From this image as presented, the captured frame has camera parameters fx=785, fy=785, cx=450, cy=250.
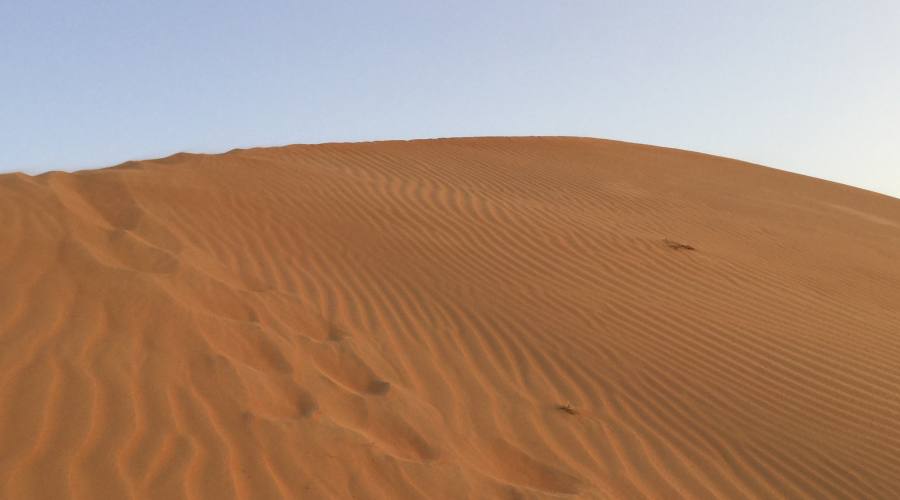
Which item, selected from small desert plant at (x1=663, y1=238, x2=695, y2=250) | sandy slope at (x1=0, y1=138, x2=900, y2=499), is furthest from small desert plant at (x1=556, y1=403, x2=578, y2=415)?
small desert plant at (x1=663, y1=238, x2=695, y2=250)

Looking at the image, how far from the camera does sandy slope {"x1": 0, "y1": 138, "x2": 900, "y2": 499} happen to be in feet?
11.7

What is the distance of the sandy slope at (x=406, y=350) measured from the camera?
3.57 metres

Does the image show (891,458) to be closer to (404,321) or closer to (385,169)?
(404,321)

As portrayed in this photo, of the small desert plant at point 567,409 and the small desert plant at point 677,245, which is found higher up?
the small desert plant at point 677,245

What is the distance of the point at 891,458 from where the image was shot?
4512mm

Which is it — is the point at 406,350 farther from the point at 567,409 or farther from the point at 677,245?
the point at 677,245

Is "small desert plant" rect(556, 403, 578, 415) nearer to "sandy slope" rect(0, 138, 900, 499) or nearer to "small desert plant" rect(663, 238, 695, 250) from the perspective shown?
Result: "sandy slope" rect(0, 138, 900, 499)

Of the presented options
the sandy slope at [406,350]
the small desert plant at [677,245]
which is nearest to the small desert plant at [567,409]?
the sandy slope at [406,350]

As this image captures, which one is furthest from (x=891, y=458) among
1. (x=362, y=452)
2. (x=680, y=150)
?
(x=680, y=150)

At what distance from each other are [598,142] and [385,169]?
27.5ft

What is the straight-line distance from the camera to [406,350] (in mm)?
5281

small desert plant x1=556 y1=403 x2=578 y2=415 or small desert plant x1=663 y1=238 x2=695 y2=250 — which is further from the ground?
small desert plant x1=663 y1=238 x2=695 y2=250

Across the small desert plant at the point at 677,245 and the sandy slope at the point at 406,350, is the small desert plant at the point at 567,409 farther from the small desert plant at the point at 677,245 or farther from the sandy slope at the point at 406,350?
the small desert plant at the point at 677,245

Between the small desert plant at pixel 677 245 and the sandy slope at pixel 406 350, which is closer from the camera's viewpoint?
the sandy slope at pixel 406 350
